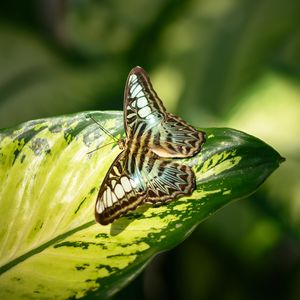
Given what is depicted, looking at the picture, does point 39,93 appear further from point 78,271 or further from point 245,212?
Answer: point 78,271

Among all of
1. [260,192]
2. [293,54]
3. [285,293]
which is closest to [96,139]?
[260,192]

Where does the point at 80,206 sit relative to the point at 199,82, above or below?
below

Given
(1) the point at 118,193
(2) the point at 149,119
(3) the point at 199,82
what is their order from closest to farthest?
1. (1) the point at 118,193
2. (2) the point at 149,119
3. (3) the point at 199,82

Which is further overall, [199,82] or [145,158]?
[199,82]

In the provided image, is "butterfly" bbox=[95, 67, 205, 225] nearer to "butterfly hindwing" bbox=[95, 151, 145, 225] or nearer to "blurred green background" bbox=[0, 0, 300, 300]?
"butterfly hindwing" bbox=[95, 151, 145, 225]

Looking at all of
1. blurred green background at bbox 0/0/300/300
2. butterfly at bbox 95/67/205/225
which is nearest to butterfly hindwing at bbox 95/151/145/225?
butterfly at bbox 95/67/205/225

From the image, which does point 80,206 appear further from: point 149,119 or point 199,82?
point 199,82

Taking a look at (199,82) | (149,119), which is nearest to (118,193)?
(149,119)

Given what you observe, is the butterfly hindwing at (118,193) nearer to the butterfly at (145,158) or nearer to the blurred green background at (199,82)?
the butterfly at (145,158)
